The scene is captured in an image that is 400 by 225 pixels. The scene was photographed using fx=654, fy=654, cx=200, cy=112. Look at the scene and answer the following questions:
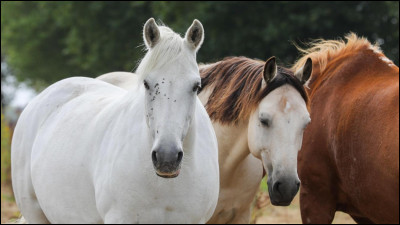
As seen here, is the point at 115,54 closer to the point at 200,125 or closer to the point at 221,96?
the point at 221,96

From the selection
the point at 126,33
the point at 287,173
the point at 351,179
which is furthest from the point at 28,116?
the point at 126,33

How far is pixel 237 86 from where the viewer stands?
476 cm

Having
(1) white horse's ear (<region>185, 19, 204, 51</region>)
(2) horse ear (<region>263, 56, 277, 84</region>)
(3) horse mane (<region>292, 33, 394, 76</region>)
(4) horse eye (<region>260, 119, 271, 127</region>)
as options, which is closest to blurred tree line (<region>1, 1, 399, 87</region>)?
(3) horse mane (<region>292, 33, 394, 76</region>)

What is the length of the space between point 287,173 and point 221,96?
40.8 inches

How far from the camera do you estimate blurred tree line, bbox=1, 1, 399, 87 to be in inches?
457

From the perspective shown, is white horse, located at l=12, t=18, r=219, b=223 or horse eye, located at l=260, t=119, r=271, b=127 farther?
horse eye, located at l=260, t=119, r=271, b=127

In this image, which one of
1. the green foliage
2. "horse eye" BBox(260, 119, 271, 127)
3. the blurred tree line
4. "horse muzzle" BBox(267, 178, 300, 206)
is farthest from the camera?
the blurred tree line

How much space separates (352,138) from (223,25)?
7925 mm

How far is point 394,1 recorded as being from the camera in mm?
10719

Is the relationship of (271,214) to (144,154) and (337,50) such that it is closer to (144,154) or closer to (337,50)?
(337,50)

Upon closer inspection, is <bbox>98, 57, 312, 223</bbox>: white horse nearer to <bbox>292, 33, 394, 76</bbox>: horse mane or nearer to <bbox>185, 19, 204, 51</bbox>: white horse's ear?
<bbox>292, 33, 394, 76</bbox>: horse mane

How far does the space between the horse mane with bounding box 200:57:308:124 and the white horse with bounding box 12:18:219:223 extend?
0.82 m

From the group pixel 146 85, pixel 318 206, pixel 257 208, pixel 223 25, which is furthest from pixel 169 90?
pixel 223 25

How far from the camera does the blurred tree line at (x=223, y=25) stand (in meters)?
11.6
